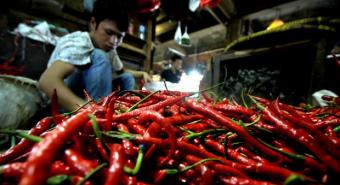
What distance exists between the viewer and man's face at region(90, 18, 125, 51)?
3590 mm

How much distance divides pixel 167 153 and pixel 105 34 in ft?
10.5

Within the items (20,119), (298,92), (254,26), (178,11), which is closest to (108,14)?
(20,119)

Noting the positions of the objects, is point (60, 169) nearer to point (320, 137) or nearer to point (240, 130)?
point (240, 130)

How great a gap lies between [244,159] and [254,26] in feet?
28.0

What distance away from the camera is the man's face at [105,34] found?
11.8ft

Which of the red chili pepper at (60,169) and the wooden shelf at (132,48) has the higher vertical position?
the wooden shelf at (132,48)

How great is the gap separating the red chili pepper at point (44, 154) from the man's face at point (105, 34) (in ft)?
10.4

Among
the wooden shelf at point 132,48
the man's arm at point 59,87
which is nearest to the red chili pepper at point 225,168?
the man's arm at point 59,87

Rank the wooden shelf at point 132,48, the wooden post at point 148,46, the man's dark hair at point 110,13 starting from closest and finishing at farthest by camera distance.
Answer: the man's dark hair at point 110,13, the wooden shelf at point 132,48, the wooden post at point 148,46

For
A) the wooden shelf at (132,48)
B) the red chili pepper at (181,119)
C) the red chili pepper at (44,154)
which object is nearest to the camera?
the red chili pepper at (44,154)

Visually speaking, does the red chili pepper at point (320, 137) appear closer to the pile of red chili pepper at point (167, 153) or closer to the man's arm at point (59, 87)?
the pile of red chili pepper at point (167, 153)

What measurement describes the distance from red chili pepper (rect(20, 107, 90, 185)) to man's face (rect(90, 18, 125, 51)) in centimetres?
318

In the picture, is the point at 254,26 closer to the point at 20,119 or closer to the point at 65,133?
the point at 20,119

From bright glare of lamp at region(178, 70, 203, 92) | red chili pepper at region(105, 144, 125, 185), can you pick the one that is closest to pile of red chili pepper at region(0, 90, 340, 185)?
red chili pepper at region(105, 144, 125, 185)
